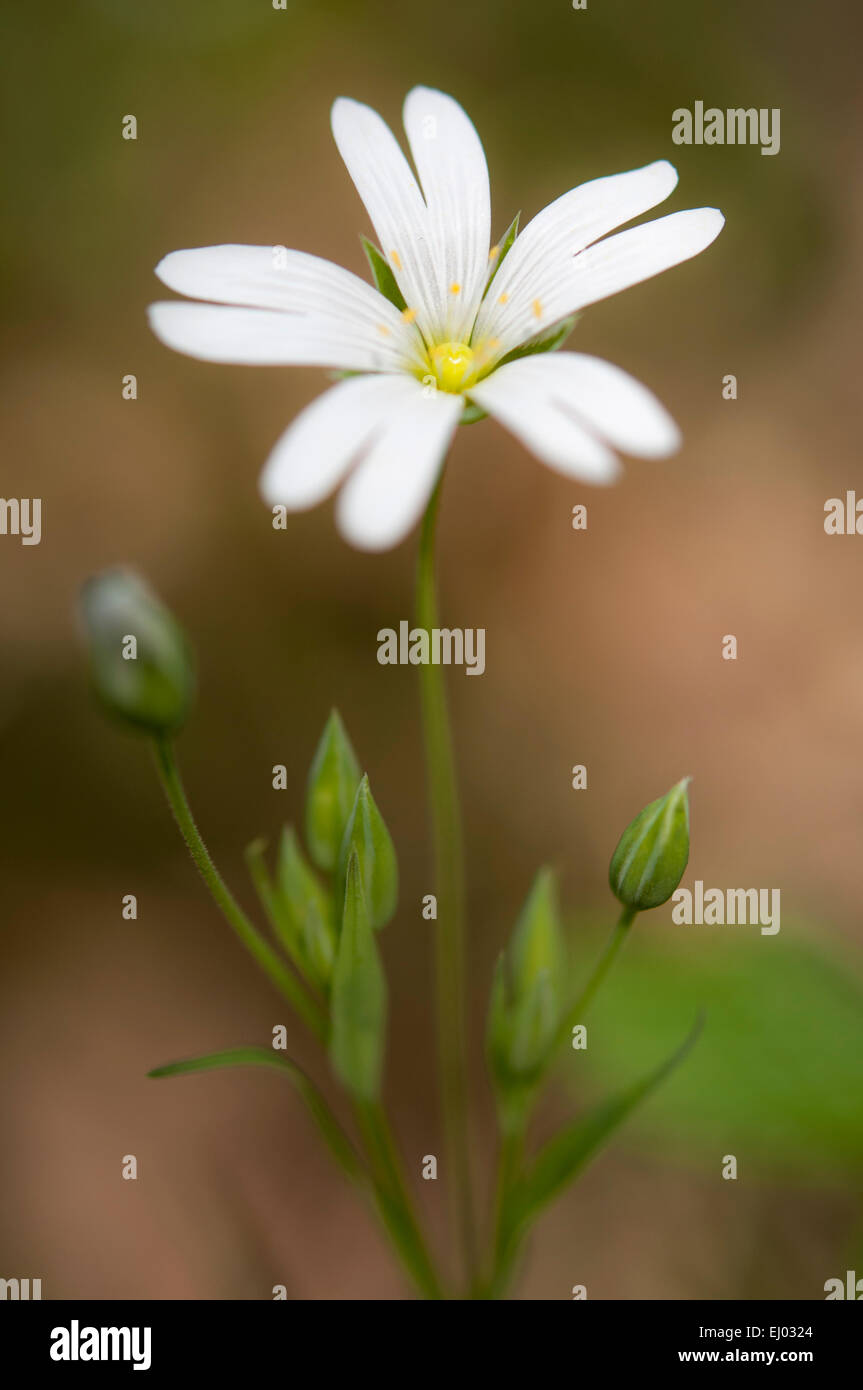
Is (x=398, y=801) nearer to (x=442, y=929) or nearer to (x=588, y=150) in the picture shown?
(x=442, y=929)

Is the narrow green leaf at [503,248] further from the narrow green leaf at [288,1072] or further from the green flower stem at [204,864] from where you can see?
the narrow green leaf at [288,1072]

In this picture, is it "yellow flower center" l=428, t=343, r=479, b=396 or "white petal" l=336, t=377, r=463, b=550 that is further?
"yellow flower center" l=428, t=343, r=479, b=396

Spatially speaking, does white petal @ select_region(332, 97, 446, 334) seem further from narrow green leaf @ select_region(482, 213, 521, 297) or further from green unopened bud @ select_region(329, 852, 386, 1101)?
green unopened bud @ select_region(329, 852, 386, 1101)

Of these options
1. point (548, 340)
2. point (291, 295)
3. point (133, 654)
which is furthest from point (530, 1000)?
point (291, 295)

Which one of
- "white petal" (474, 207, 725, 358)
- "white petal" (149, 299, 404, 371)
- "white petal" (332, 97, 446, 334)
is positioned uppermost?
"white petal" (332, 97, 446, 334)

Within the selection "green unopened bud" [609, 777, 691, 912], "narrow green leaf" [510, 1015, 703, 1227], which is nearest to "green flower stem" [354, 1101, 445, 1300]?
"narrow green leaf" [510, 1015, 703, 1227]

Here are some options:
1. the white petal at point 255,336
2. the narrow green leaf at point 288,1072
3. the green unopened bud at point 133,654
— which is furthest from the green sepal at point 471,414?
the narrow green leaf at point 288,1072
